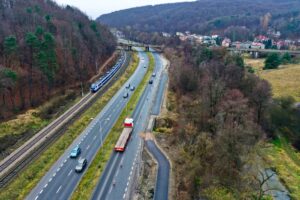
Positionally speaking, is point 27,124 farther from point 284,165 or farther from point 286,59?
point 286,59

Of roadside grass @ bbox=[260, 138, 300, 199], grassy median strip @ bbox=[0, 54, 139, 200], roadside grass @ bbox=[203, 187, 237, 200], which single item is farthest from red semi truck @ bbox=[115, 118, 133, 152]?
roadside grass @ bbox=[260, 138, 300, 199]

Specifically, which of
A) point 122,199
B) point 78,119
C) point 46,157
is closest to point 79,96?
point 78,119

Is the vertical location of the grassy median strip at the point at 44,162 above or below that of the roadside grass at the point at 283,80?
below

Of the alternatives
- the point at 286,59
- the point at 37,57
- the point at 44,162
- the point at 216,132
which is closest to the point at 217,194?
the point at 216,132

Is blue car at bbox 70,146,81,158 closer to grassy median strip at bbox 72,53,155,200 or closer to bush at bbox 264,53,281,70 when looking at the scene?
grassy median strip at bbox 72,53,155,200

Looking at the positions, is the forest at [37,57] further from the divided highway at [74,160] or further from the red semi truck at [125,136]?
the red semi truck at [125,136]

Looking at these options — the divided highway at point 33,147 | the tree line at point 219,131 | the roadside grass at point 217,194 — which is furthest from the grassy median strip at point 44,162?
the roadside grass at point 217,194
